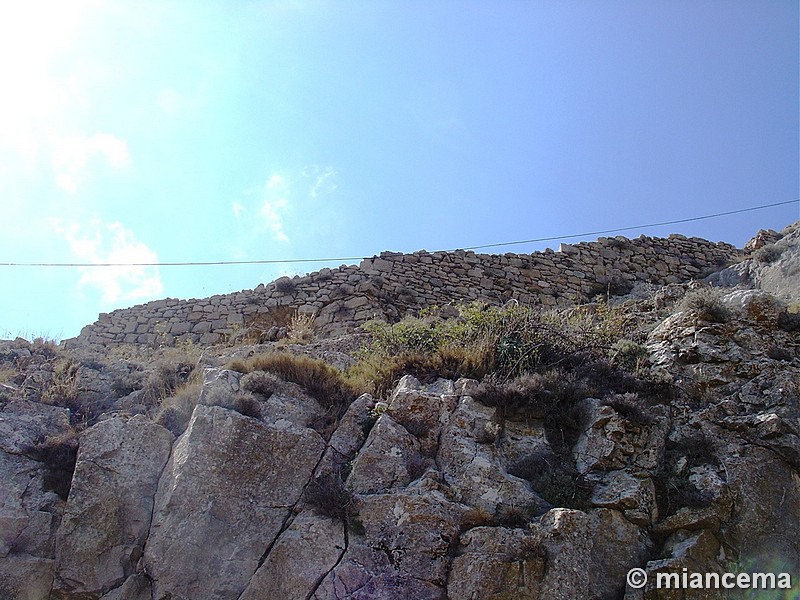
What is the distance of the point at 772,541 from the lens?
4992mm

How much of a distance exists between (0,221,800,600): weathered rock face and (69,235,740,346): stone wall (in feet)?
21.2

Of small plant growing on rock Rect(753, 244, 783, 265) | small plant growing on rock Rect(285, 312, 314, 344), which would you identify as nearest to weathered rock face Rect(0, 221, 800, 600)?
small plant growing on rock Rect(285, 312, 314, 344)

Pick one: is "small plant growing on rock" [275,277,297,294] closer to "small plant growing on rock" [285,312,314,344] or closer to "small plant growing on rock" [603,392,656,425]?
"small plant growing on rock" [285,312,314,344]

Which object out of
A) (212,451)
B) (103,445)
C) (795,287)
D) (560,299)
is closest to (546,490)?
(212,451)

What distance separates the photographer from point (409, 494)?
5.23 m

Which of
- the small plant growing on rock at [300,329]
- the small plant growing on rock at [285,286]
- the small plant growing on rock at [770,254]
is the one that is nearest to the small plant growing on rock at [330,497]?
the small plant growing on rock at [300,329]

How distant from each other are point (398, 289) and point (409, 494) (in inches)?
330

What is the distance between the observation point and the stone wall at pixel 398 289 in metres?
13.2

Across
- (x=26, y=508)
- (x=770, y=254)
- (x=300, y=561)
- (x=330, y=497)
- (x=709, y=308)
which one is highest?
(x=770, y=254)

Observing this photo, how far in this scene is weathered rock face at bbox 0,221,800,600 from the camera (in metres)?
4.86

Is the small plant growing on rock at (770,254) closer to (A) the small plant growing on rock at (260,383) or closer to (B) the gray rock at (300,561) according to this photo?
(A) the small plant growing on rock at (260,383)

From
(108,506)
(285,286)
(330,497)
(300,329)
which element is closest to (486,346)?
(330,497)

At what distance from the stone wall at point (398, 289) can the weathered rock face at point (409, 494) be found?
254 inches

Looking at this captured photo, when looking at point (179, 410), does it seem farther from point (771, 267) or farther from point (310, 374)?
point (771, 267)
